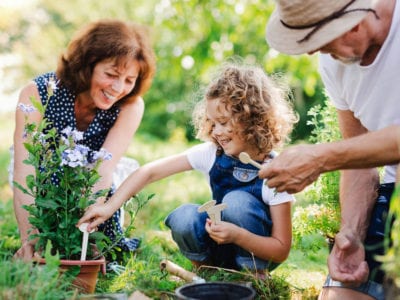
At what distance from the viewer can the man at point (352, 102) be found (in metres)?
2.14

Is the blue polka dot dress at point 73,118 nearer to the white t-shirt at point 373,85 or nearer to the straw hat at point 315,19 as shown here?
the white t-shirt at point 373,85

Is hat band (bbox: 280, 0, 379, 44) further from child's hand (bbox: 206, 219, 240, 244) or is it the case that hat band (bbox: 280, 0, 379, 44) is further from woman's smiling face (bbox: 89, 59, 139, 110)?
woman's smiling face (bbox: 89, 59, 139, 110)

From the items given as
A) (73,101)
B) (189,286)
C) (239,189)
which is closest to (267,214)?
(239,189)

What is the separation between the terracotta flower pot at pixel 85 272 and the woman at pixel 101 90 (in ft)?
2.04

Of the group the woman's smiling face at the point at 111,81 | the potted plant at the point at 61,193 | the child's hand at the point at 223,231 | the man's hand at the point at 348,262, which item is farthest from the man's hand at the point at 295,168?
the woman's smiling face at the point at 111,81

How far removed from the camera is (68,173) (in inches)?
103

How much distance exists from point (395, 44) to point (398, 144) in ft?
1.49

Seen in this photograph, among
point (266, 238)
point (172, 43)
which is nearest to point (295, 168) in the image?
point (266, 238)

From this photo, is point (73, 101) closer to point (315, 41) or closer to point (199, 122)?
point (199, 122)

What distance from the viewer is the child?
2740 mm

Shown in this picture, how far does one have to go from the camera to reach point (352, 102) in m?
2.57

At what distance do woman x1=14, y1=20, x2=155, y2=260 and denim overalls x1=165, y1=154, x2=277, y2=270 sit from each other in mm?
504

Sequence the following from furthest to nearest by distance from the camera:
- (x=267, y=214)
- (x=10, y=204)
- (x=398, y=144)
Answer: (x=10, y=204), (x=267, y=214), (x=398, y=144)

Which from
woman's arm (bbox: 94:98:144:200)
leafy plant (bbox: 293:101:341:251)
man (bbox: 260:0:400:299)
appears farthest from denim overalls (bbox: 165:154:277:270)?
woman's arm (bbox: 94:98:144:200)
